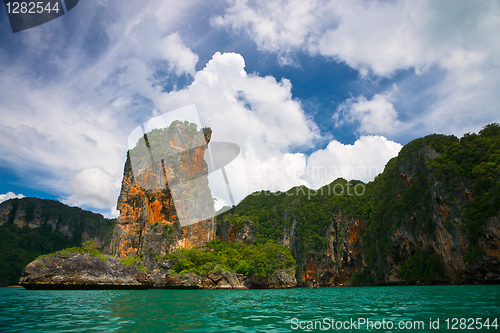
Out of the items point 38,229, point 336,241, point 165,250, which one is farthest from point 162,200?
point 38,229

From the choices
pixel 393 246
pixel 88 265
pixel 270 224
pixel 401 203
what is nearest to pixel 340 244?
pixel 393 246

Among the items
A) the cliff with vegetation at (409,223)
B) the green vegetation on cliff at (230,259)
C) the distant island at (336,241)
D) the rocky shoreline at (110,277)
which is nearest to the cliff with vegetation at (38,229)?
the distant island at (336,241)

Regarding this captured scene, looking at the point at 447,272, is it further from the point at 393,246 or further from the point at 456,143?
the point at 456,143

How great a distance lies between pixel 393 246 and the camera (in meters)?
62.1

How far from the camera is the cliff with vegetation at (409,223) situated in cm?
3794

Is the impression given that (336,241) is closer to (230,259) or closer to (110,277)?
(230,259)

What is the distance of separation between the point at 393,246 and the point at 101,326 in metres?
66.9

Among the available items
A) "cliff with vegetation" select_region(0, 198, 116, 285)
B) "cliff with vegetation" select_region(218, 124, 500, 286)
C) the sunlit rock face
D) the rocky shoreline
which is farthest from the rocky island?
"cliff with vegetation" select_region(0, 198, 116, 285)

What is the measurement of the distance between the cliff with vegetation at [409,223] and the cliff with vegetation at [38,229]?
194 ft

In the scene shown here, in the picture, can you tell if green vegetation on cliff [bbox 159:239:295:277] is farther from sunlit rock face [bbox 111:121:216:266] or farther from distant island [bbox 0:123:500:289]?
sunlit rock face [bbox 111:121:216:266]

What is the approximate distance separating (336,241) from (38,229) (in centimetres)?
10489

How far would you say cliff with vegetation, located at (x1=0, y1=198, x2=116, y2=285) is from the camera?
76.0 meters

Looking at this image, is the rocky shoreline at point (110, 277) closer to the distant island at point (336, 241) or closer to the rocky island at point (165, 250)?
the rocky island at point (165, 250)

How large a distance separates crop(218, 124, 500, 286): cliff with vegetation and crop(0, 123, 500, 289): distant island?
20 centimetres
